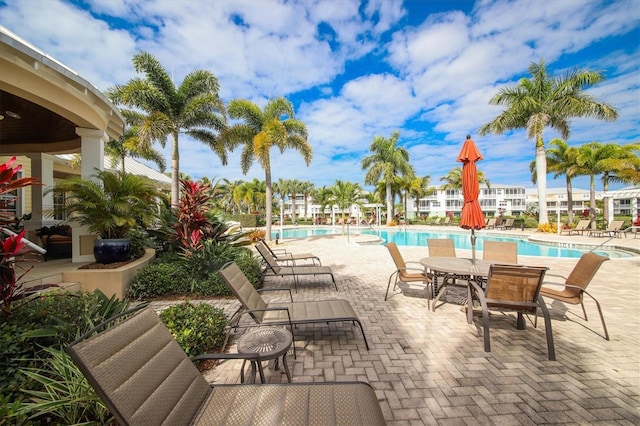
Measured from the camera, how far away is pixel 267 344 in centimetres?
242

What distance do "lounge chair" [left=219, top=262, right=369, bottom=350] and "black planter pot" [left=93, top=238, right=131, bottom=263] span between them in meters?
3.16

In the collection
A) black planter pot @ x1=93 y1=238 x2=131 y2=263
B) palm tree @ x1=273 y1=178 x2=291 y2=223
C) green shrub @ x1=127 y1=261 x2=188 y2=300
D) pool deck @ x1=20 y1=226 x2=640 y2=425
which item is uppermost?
palm tree @ x1=273 y1=178 x2=291 y2=223

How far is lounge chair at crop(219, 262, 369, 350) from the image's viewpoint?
3.21 metres

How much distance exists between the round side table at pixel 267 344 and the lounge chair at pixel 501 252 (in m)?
4.65

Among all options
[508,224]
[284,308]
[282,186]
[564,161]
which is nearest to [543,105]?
[564,161]

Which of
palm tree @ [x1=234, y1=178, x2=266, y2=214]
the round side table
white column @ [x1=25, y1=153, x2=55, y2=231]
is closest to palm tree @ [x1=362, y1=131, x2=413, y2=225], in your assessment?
palm tree @ [x1=234, y1=178, x2=266, y2=214]

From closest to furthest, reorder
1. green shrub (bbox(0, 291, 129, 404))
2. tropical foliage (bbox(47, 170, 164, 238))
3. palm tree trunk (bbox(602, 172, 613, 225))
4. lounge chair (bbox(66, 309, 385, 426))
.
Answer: lounge chair (bbox(66, 309, 385, 426)) → green shrub (bbox(0, 291, 129, 404)) → tropical foliage (bbox(47, 170, 164, 238)) → palm tree trunk (bbox(602, 172, 613, 225))

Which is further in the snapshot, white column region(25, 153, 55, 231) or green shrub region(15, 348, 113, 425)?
white column region(25, 153, 55, 231)

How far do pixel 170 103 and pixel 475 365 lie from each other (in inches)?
558

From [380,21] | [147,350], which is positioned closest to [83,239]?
[147,350]

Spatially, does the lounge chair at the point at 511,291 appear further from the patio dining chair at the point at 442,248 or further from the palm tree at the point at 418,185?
the palm tree at the point at 418,185

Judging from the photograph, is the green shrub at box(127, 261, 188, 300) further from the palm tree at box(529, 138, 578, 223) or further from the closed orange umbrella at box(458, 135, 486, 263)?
the palm tree at box(529, 138, 578, 223)

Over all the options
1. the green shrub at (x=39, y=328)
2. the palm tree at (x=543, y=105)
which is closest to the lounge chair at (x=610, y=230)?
the palm tree at (x=543, y=105)

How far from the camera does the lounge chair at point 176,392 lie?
4.30ft
